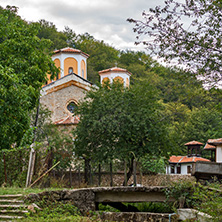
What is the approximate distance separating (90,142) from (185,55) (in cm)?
1146

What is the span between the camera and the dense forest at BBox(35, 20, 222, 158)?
28.5 ft

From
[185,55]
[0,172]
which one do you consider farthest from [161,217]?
[0,172]

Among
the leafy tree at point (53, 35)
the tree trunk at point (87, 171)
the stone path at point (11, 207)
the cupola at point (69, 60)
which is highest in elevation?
the leafy tree at point (53, 35)

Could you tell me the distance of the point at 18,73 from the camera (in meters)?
16.7

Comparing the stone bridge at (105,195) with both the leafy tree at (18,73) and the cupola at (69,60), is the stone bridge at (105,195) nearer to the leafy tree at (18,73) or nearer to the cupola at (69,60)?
the leafy tree at (18,73)

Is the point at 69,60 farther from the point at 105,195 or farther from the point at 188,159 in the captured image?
the point at 105,195

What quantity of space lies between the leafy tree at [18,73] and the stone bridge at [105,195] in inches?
172

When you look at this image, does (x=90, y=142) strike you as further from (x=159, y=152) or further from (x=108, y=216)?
(x=108, y=216)

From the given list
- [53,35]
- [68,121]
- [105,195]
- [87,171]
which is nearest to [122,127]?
[87,171]

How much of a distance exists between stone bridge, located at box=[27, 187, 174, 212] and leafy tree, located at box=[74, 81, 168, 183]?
5666mm

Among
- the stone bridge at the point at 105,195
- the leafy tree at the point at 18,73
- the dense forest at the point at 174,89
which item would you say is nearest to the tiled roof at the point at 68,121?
the dense forest at the point at 174,89

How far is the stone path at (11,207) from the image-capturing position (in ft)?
29.1

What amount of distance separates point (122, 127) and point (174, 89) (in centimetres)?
961

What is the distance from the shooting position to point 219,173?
10805mm
